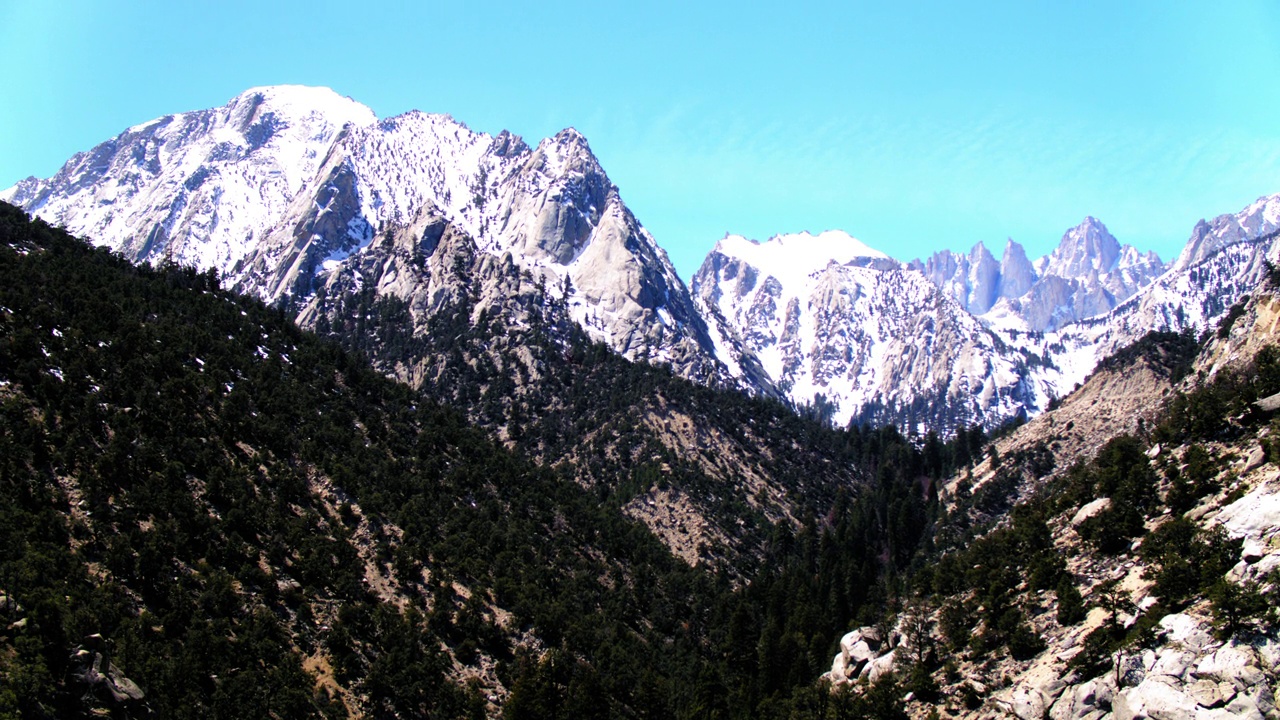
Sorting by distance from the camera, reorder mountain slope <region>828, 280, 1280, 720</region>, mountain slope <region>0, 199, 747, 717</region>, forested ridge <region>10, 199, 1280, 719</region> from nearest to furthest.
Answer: mountain slope <region>828, 280, 1280, 720</region> → forested ridge <region>10, 199, 1280, 719</region> → mountain slope <region>0, 199, 747, 717</region>

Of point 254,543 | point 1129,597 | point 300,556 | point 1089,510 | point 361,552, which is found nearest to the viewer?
point 1129,597

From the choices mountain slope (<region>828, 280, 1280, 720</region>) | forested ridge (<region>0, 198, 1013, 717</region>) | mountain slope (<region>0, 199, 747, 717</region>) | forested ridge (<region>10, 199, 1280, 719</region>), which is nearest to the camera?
mountain slope (<region>828, 280, 1280, 720</region>)

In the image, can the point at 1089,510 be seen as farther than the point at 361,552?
No

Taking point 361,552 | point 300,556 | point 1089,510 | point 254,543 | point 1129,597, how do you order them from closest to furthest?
point 1129,597 → point 1089,510 → point 254,543 → point 300,556 → point 361,552

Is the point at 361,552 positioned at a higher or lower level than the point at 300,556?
higher

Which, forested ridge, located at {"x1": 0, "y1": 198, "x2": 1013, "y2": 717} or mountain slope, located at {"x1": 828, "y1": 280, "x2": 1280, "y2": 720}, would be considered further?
forested ridge, located at {"x1": 0, "y1": 198, "x2": 1013, "y2": 717}

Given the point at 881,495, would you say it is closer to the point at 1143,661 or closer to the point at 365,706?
the point at 365,706

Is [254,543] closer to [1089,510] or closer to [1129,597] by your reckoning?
[1129,597]

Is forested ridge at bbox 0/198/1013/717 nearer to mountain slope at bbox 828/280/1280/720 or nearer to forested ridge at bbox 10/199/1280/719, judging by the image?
forested ridge at bbox 10/199/1280/719

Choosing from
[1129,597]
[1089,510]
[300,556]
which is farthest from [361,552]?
[1129,597]

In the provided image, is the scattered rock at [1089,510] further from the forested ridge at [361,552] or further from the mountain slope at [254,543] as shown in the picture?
the mountain slope at [254,543]

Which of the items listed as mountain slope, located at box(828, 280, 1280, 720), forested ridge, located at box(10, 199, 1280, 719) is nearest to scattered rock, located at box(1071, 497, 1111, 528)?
mountain slope, located at box(828, 280, 1280, 720)

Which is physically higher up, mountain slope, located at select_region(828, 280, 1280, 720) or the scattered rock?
the scattered rock

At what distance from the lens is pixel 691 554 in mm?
156000
